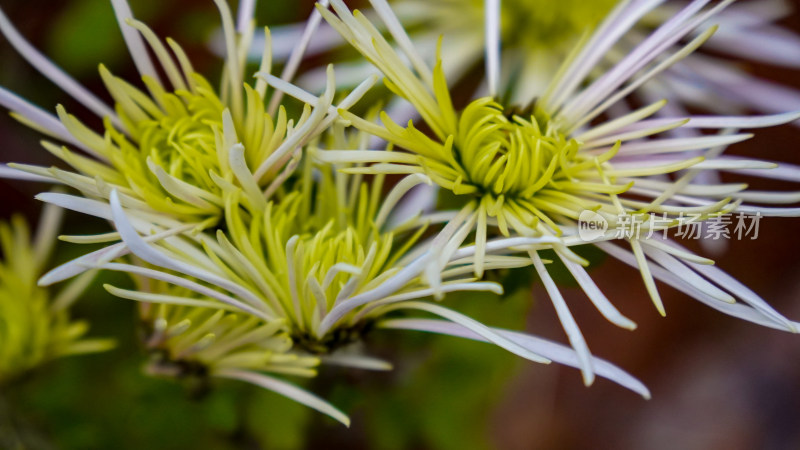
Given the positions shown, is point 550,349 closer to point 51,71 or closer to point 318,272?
point 318,272

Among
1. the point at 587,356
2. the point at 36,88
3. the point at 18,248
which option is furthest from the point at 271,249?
the point at 36,88

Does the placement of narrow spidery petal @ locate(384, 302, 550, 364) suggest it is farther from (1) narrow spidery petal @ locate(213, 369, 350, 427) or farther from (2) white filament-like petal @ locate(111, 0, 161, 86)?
(2) white filament-like petal @ locate(111, 0, 161, 86)

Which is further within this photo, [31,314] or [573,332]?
[31,314]

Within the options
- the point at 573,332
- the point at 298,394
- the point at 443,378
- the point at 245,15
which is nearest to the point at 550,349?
the point at 573,332

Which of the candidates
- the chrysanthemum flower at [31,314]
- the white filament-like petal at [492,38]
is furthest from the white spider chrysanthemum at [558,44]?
the chrysanthemum flower at [31,314]

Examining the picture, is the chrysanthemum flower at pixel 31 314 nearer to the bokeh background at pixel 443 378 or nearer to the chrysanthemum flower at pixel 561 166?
the bokeh background at pixel 443 378

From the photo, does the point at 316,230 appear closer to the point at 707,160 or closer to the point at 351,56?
the point at 707,160
